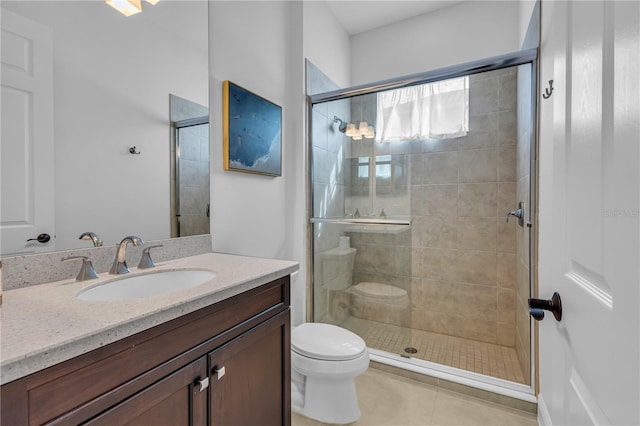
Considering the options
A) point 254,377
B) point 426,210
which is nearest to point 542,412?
point 254,377

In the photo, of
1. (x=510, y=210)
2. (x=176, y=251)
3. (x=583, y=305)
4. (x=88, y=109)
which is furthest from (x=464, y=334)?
(x=88, y=109)

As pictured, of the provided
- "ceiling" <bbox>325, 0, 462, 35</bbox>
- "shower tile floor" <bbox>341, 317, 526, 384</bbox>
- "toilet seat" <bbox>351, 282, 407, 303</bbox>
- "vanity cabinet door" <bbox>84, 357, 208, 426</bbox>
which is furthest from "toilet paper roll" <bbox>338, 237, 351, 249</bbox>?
"ceiling" <bbox>325, 0, 462, 35</bbox>

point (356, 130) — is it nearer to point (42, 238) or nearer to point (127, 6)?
point (127, 6)

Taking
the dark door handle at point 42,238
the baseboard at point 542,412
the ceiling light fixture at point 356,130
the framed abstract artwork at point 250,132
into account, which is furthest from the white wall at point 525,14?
the dark door handle at point 42,238

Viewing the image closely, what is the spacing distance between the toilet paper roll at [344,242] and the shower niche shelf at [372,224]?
81 mm

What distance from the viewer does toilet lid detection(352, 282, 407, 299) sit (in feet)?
7.47

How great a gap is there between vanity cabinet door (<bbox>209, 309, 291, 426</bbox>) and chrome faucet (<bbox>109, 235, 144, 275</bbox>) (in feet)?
1.60

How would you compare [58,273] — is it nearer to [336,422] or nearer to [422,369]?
[336,422]

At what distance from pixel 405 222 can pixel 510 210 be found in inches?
33.0

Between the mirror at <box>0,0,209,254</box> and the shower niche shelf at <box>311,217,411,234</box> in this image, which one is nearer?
the mirror at <box>0,0,209,254</box>

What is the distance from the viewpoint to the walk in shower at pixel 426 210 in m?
2.23

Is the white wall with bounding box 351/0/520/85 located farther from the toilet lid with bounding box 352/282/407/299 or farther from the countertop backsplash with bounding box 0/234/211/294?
the countertop backsplash with bounding box 0/234/211/294

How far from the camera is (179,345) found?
76 centimetres

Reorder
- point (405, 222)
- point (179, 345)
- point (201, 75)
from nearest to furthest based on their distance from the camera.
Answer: point (179, 345)
point (201, 75)
point (405, 222)
